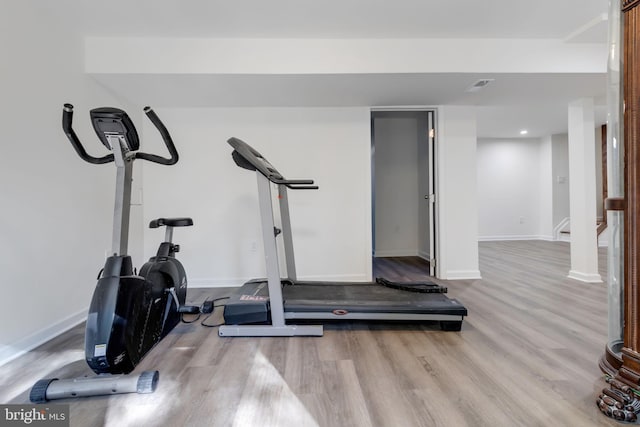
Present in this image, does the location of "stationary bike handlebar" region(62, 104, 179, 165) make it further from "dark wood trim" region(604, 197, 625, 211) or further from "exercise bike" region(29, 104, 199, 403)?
"dark wood trim" region(604, 197, 625, 211)

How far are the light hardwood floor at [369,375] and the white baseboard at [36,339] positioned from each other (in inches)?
2.5

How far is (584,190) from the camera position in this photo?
122 inches

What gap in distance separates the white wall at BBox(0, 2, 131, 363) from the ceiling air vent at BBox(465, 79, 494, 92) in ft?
11.4

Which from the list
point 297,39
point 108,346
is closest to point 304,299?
point 108,346

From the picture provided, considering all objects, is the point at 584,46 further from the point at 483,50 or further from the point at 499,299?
the point at 499,299

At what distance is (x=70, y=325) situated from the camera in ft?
6.75

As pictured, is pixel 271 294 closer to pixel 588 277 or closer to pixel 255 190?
pixel 255 190

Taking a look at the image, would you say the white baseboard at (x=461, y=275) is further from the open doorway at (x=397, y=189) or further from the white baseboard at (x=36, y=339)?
the white baseboard at (x=36, y=339)

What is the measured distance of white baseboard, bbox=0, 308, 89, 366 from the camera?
160 centimetres

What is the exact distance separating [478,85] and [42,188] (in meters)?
3.69

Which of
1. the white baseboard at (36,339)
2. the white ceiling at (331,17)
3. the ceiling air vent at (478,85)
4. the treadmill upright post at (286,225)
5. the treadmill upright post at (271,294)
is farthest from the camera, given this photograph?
the ceiling air vent at (478,85)

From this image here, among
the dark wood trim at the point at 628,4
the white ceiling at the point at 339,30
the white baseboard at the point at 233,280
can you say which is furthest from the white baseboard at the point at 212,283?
the dark wood trim at the point at 628,4

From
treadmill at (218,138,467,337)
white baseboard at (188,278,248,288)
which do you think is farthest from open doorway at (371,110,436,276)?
treadmill at (218,138,467,337)

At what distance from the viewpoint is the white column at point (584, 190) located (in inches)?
121
